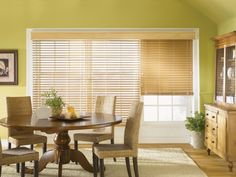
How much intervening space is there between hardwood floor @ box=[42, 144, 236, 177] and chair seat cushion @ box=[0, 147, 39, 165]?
6.96ft

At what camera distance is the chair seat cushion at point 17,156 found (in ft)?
11.9

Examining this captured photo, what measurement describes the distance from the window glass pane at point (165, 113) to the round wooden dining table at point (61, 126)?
2222 millimetres

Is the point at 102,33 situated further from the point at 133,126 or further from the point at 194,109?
the point at 133,126

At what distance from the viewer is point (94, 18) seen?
618 cm

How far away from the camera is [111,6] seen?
6188 millimetres

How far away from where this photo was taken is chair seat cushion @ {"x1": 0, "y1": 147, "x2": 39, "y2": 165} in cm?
362

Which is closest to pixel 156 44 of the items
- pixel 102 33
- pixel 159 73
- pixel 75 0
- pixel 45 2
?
pixel 159 73

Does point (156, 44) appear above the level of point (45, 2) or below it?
below

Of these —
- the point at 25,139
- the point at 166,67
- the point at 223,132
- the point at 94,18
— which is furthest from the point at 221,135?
the point at 94,18

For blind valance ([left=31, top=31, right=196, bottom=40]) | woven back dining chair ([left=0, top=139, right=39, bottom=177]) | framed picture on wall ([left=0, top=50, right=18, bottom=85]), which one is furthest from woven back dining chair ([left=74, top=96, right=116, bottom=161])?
framed picture on wall ([left=0, top=50, right=18, bottom=85])

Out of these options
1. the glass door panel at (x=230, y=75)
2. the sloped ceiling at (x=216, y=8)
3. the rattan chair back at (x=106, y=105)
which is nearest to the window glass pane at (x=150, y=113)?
the rattan chair back at (x=106, y=105)

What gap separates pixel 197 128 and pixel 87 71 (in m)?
2.10

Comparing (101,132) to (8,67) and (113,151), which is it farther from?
(8,67)

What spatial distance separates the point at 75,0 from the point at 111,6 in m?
0.62
